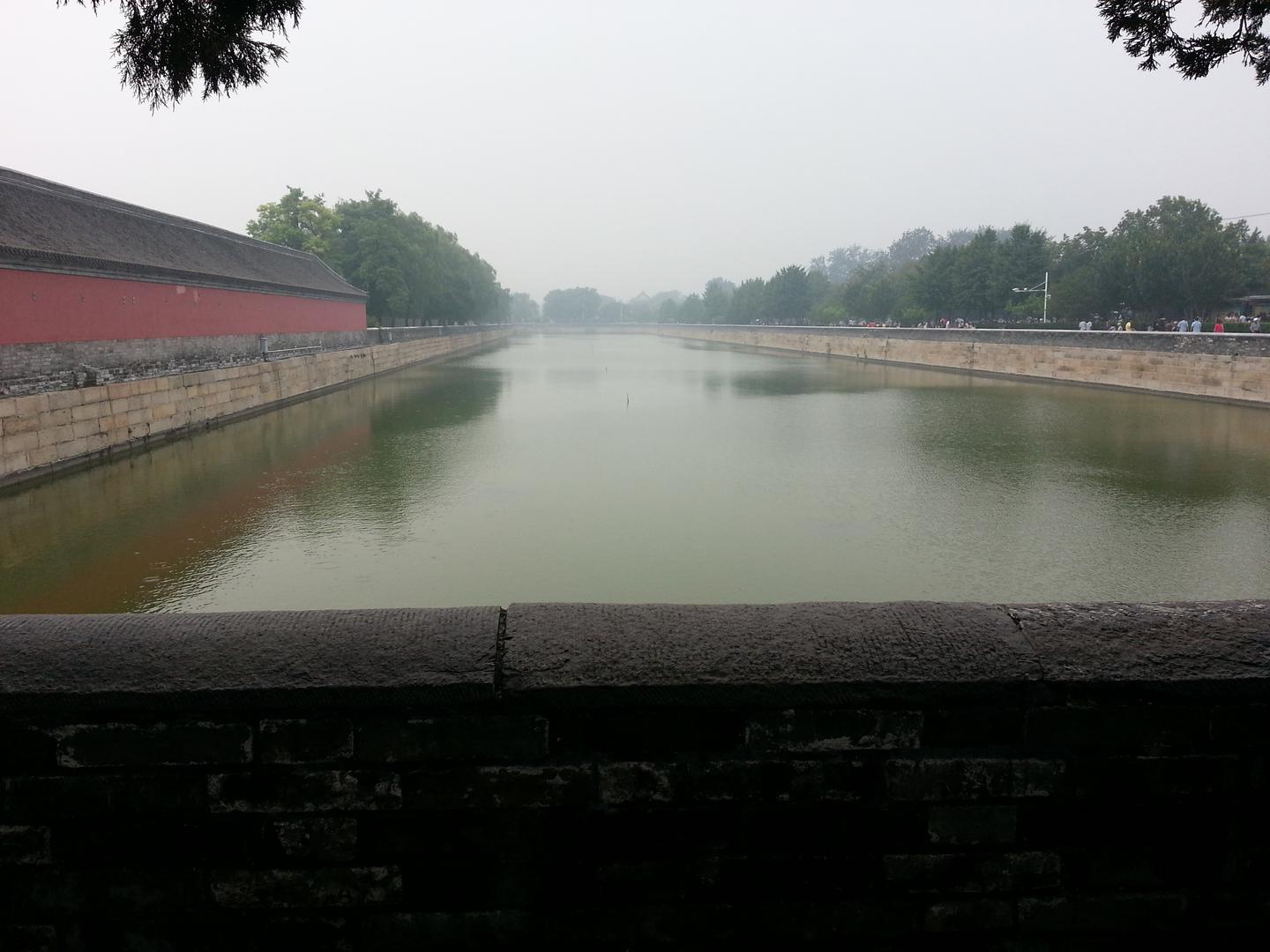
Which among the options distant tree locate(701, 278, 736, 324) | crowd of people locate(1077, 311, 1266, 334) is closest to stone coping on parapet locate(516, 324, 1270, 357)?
crowd of people locate(1077, 311, 1266, 334)

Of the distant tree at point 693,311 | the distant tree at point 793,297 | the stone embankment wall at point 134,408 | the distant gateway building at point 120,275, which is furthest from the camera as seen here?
the distant tree at point 693,311

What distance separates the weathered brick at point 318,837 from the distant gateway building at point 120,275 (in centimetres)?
1590

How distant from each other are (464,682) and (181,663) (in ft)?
2.08

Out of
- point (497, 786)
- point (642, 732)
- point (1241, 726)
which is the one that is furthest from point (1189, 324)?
point (497, 786)

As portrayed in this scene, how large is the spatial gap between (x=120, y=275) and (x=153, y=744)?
2039 cm

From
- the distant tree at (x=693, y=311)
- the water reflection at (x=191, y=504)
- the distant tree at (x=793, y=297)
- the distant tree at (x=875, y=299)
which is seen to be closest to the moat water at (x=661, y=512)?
the water reflection at (x=191, y=504)

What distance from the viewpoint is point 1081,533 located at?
10.3 m

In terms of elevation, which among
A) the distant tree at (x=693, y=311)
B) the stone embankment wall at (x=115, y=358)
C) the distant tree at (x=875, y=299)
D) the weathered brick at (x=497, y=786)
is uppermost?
the distant tree at (x=693, y=311)

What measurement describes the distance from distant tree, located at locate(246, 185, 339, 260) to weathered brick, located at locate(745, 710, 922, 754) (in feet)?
156

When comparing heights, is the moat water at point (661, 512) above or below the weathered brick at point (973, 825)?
below

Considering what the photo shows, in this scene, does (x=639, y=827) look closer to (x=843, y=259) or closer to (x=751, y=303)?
(x=751, y=303)

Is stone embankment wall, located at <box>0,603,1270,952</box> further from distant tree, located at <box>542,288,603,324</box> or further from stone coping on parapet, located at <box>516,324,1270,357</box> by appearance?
distant tree, located at <box>542,288,603,324</box>

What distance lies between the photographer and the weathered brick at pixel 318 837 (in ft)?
6.45

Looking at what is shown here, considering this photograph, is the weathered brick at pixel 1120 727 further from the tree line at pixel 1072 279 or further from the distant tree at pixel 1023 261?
the distant tree at pixel 1023 261
